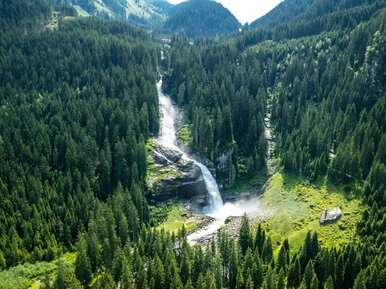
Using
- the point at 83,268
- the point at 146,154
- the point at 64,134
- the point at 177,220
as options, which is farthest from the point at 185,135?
the point at 83,268

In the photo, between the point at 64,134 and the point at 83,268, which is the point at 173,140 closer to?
the point at 64,134

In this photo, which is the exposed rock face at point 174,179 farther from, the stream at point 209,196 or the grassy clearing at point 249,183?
the grassy clearing at point 249,183

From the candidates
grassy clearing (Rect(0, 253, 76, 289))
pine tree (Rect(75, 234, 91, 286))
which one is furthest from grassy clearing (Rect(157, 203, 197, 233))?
pine tree (Rect(75, 234, 91, 286))

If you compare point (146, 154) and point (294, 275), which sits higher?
point (146, 154)

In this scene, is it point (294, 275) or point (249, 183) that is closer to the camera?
point (294, 275)

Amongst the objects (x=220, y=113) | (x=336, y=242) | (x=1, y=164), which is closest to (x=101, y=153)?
(x=1, y=164)

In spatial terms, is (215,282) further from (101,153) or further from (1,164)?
(1,164)

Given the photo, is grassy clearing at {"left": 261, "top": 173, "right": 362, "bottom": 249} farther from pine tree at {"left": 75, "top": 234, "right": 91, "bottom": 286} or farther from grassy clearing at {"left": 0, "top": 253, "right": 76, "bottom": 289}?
grassy clearing at {"left": 0, "top": 253, "right": 76, "bottom": 289}
